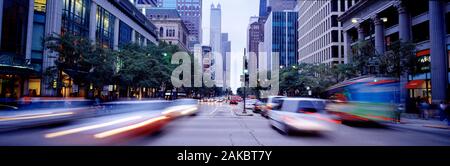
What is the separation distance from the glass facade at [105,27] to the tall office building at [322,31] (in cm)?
4560

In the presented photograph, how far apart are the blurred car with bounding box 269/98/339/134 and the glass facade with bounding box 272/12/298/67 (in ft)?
416

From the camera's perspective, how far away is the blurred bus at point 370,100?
55.5 feet

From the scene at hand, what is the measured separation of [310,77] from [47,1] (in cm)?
4177

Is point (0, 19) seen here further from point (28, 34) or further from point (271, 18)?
point (271, 18)

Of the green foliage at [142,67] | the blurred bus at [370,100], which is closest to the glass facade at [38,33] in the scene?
the green foliage at [142,67]

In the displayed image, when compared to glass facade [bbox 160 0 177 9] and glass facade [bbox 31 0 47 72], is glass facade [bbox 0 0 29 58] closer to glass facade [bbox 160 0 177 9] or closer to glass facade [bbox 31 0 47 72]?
glass facade [bbox 31 0 47 72]

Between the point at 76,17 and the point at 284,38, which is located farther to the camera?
the point at 284,38

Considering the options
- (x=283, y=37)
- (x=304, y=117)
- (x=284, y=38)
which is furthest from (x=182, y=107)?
(x=283, y=37)

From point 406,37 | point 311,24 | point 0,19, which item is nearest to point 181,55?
point 0,19

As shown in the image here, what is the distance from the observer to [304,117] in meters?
11.1

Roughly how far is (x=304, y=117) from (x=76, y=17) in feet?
126

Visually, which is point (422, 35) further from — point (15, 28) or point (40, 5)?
point (15, 28)

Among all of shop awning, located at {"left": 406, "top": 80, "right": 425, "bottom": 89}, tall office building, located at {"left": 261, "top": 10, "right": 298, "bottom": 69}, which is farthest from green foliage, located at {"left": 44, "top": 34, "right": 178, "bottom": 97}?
tall office building, located at {"left": 261, "top": 10, "right": 298, "bottom": 69}

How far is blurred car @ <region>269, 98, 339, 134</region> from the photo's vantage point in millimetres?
11039
